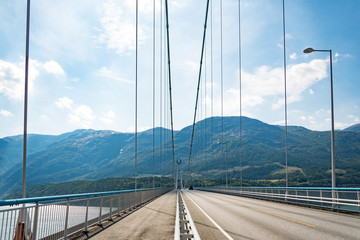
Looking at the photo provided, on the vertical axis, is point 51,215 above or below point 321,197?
above

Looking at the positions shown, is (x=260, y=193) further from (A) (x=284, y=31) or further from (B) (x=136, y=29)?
(B) (x=136, y=29)

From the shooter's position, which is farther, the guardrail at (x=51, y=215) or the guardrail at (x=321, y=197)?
the guardrail at (x=321, y=197)

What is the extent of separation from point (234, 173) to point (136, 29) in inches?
5497

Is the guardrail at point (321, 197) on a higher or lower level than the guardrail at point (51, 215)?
lower

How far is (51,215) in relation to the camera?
279 inches

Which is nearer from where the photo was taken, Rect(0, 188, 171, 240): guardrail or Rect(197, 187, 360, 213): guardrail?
Rect(0, 188, 171, 240): guardrail

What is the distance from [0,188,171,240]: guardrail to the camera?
5.47m

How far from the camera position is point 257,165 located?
16112cm

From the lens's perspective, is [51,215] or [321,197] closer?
[51,215]

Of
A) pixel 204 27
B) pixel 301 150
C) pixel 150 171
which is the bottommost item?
pixel 150 171

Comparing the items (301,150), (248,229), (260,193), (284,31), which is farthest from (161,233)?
(301,150)

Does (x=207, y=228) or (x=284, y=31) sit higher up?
(x=284, y=31)

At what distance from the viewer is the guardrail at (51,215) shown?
5.47 m

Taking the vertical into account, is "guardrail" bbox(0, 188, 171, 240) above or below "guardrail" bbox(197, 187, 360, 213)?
above
